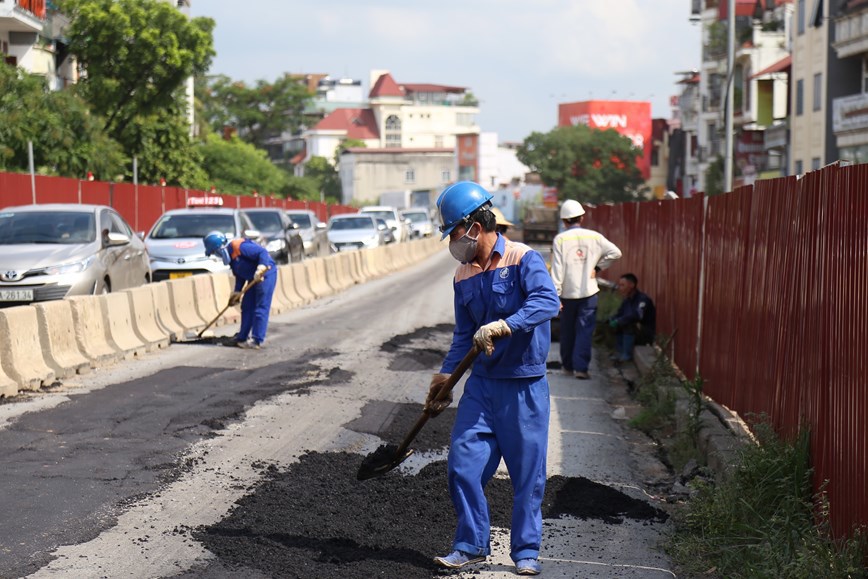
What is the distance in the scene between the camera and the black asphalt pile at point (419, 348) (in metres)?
15.7

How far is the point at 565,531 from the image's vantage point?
Answer: 299 inches

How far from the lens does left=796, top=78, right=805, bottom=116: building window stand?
2127 inches

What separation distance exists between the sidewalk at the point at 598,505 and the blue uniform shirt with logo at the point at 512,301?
1.08 metres

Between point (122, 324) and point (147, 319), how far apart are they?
1111mm

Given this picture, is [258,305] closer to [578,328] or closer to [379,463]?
[578,328]

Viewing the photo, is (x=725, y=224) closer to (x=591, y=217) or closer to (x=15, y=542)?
(x=15, y=542)

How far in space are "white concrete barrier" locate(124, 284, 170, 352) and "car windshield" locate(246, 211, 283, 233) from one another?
500 inches

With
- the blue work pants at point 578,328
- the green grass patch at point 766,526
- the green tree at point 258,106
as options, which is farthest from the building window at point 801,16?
the green tree at point 258,106

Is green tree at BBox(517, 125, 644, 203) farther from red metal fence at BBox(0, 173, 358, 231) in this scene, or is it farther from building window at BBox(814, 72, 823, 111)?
red metal fence at BBox(0, 173, 358, 231)

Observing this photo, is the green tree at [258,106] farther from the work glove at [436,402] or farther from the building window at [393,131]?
the work glove at [436,402]

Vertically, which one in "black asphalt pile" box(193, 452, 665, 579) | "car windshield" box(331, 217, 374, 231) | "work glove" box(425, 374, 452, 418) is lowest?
"black asphalt pile" box(193, 452, 665, 579)

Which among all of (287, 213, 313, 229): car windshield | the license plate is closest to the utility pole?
(287, 213, 313, 229): car windshield

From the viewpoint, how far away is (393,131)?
641 ft

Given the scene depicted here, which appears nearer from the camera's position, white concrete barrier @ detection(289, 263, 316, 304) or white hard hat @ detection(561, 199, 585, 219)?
white hard hat @ detection(561, 199, 585, 219)
